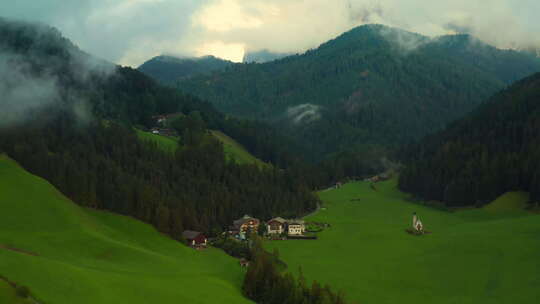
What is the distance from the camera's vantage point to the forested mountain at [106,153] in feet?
319

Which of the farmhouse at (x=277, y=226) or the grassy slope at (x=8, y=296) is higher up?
the farmhouse at (x=277, y=226)

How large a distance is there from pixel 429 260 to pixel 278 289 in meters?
26.8

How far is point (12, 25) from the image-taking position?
17712 cm

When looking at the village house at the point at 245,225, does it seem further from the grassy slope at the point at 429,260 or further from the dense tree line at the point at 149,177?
the grassy slope at the point at 429,260

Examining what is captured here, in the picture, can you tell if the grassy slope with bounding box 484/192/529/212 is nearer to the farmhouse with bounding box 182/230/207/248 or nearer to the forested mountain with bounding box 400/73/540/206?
the forested mountain with bounding box 400/73/540/206

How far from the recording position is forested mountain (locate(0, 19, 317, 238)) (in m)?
97.2

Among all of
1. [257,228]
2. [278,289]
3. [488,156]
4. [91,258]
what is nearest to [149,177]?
[257,228]

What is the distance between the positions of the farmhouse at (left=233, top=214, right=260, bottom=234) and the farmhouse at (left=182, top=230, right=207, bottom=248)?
11284mm

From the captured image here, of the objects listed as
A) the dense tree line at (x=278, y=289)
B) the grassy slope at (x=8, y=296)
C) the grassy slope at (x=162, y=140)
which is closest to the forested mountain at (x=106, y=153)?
the grassy slope at (x=162, y=140)

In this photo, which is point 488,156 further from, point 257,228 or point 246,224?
point 257,228

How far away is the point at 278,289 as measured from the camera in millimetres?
61281

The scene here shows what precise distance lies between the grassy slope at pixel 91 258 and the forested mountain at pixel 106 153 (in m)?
4.94

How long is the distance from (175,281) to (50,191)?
37257mm

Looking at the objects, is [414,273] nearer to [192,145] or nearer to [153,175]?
[153,175]
